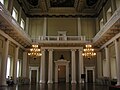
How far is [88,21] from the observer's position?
2292 centimetres

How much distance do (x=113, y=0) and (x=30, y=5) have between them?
1051 centimetres

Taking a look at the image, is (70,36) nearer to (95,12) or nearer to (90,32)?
(90,32)

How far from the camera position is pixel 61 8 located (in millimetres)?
22703

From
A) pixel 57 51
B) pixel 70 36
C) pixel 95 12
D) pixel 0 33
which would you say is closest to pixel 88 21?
pixel 95 12

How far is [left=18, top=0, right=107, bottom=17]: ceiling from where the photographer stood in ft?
68.5

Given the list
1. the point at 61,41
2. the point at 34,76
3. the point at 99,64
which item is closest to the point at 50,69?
the point at 34,76

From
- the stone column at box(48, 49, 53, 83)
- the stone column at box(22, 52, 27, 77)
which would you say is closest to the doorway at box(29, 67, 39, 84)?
the stone column at box(22, 52, 27, 77)

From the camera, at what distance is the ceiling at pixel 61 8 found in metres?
20.9

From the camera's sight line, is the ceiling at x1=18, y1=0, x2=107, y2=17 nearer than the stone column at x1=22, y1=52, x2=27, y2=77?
No

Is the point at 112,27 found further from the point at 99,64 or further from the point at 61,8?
the point at 61,8

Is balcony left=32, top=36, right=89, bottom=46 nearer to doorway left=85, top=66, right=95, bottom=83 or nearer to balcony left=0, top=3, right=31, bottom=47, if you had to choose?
doorway left=85, top=66, right=95, bottom=83

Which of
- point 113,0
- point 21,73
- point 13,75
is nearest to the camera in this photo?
point 113,0

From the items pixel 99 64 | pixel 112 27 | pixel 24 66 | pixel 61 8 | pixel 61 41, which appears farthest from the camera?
pixel 61 8

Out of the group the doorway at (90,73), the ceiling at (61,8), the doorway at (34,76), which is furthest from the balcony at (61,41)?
the doorway at (34,76)
